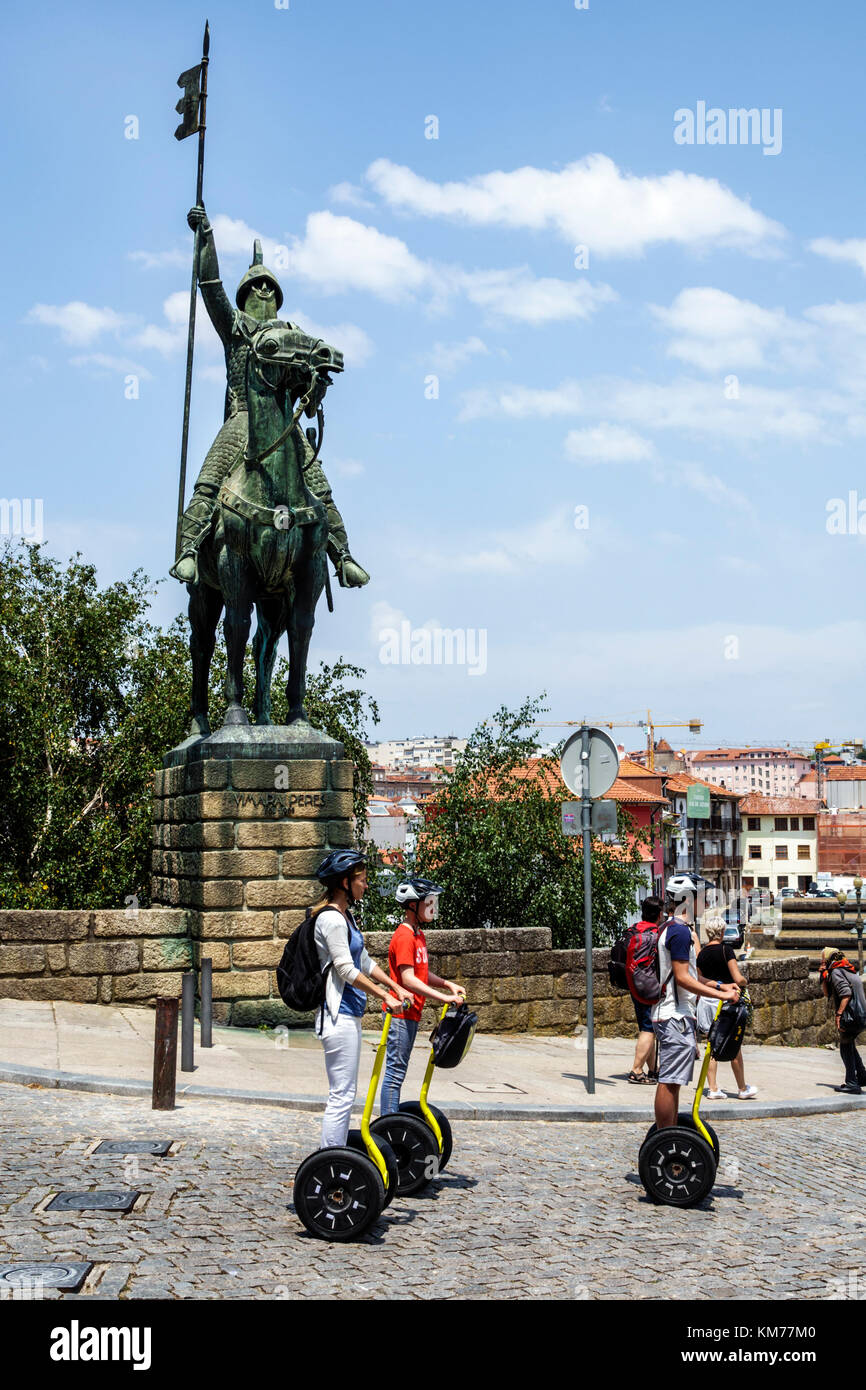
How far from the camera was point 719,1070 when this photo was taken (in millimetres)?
13336

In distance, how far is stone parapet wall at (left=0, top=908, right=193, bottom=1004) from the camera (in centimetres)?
1277

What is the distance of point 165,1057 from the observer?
9.00m

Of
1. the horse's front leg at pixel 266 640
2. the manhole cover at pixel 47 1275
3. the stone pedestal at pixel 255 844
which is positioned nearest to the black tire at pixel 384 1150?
the manhole cover at pixel 47 1275

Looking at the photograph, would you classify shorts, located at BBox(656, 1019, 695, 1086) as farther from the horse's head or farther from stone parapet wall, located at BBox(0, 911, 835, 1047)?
the horse's head

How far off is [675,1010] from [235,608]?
6.77 meters

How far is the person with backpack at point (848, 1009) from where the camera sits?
1268 cm

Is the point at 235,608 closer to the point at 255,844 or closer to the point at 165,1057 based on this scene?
the point at 255,844

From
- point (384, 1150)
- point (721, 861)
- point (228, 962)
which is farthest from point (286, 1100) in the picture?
point (721, 861)

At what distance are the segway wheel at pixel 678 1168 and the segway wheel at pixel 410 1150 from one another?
1134mm

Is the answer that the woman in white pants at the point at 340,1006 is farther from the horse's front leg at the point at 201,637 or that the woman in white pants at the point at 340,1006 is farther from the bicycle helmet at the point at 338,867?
the horse's front leg at the point at 201,637

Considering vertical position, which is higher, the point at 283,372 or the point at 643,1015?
the point at 283,372

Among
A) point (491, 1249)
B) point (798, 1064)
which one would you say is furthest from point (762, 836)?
point (491, 1249)

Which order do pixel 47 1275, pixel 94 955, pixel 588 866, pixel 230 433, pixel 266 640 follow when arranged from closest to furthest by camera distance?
pixel 47 1275
pixel 588 866
pixel 94 955
pixel 230 433
pixel 266 640
